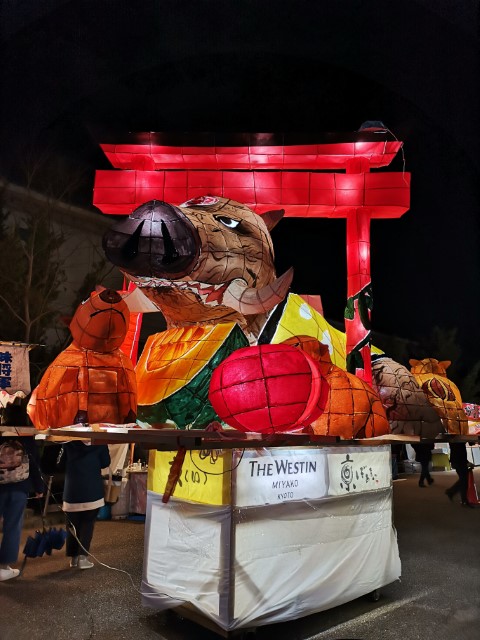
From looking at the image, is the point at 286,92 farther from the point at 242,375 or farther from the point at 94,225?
the point at 94,225

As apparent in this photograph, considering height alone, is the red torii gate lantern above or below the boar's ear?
above

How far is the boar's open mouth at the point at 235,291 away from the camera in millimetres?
2678

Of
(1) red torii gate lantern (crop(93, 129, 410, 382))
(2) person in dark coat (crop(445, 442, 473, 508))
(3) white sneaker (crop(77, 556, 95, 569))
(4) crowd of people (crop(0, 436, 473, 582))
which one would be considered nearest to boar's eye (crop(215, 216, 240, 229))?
(1) red torii gate lantern (crop(93, 129, 410, 382))

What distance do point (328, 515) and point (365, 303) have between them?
1678 millimetres

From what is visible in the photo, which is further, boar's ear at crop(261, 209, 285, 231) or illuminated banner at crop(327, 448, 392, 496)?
illuminated banner at crop(327, 448, 392, 496)

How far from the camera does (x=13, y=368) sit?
10.4 ft

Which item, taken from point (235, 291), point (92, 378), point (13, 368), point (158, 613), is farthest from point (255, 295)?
point (158, 613)

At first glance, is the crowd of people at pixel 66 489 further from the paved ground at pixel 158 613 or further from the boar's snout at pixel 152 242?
the boar's snout at pixel 152 242

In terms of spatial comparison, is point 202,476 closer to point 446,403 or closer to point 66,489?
point 66,489

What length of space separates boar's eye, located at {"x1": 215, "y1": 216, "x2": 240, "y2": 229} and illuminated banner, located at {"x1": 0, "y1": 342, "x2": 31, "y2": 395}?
4.77 feet

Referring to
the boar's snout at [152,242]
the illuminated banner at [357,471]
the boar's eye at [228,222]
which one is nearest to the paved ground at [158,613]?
the illuminated banner at [357,471]

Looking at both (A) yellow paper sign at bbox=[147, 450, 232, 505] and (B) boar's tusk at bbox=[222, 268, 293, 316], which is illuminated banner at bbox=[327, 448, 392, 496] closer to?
(A) yellow paper sign at bbox=[147, 450, 232, 505]

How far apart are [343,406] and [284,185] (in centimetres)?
207

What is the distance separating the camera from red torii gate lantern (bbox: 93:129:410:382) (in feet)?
13.6
